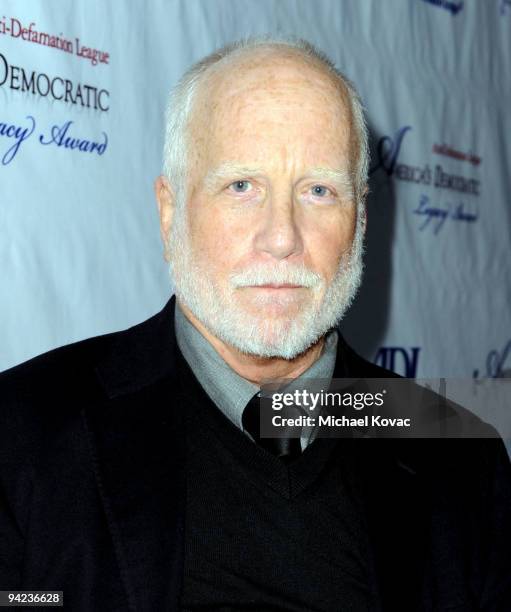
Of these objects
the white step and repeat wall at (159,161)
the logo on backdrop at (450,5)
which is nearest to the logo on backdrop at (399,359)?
the white step and repeat wall at (159,161)

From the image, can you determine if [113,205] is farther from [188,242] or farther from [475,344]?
[475,344]

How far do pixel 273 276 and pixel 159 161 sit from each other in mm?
757

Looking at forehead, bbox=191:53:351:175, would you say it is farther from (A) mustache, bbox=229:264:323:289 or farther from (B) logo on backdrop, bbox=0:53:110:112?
(B) logo on backdrop, bbox=0:53:110:112

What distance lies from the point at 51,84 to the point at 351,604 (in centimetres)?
118

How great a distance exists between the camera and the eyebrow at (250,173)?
148cm

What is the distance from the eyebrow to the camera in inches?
58.3

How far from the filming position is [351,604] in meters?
1.46

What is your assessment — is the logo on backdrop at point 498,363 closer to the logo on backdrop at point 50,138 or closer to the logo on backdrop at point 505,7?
the logo on backdrop at point 505,7

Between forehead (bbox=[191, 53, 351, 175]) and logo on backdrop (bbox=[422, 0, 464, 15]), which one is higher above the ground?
logo on backdrop (bbox=[422, 0, 464, 15])

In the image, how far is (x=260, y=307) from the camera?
4.90 ft

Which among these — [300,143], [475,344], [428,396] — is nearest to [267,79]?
[300,143]

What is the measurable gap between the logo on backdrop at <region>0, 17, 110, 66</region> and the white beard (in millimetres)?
541

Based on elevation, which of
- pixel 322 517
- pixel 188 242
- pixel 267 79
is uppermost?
pixel 267 79

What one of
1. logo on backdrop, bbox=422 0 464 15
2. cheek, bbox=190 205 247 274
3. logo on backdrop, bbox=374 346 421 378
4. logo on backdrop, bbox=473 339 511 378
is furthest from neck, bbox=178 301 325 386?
logo on backdrop, bbox=422 0 464 15
